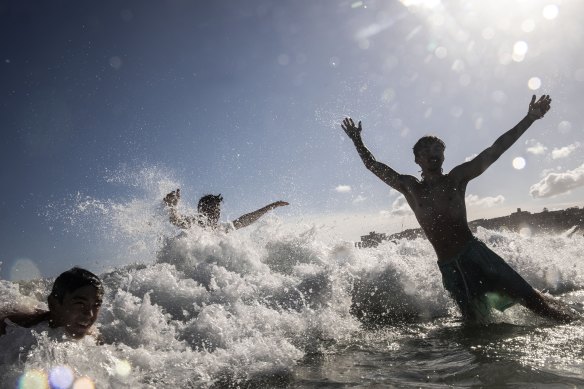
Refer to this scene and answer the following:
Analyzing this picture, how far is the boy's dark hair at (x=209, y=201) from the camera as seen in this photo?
746cm

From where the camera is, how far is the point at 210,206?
7504 millimetres

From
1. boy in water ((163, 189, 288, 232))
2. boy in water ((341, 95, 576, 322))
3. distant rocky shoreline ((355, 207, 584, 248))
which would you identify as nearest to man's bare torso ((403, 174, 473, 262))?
boy in water ((341, 95, 576, 322))

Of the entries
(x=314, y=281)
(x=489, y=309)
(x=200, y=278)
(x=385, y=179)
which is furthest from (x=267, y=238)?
(x=489, y=309)

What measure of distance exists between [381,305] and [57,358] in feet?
15.7

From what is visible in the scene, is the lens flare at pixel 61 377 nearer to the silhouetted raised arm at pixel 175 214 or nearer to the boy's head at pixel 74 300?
the boy's head at pixel 74 300

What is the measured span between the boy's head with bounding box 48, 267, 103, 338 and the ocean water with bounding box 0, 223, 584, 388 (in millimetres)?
123

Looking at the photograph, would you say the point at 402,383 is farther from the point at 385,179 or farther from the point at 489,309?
the point at 385,179

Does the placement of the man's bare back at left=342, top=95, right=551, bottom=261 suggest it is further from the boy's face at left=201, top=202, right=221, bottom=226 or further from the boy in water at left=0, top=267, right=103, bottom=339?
the boy's face at left=201, top=202, right=221, bottom=226

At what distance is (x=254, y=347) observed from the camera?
3189 mm

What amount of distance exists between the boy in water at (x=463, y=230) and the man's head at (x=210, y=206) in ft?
14.1

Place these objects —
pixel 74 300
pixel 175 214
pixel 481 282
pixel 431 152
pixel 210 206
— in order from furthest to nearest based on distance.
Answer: pixel 210 206
pixel 175 214
pixel 431 152
pixel 481 282
pixel 74 300

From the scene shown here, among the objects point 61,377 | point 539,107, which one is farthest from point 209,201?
point 539,107

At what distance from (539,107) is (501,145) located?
2.12 feet

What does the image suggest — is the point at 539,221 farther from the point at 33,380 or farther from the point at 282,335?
the point at 33,380
